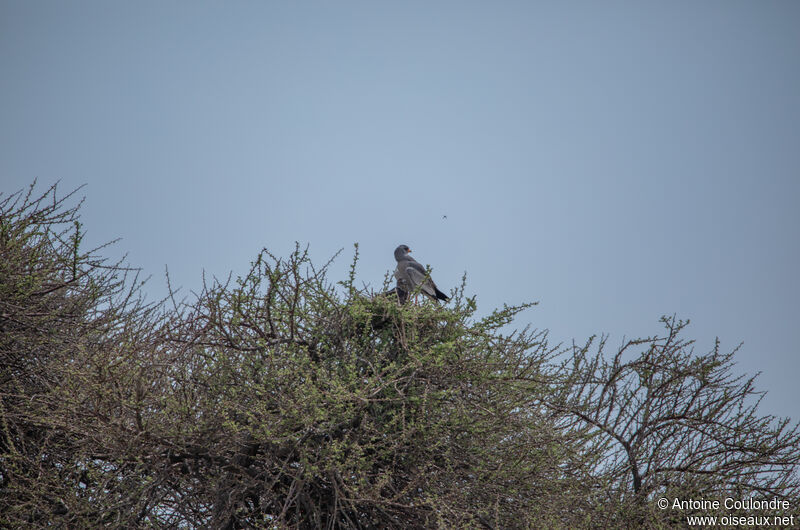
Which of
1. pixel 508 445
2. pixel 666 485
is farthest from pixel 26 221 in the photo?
pixel 666 485

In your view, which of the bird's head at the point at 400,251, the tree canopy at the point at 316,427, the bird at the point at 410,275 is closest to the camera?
the tree canopy at the point at 316,427

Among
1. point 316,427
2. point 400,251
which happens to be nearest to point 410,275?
point 400,251

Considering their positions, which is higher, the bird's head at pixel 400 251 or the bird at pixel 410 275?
the bird's head at pixel 400 251

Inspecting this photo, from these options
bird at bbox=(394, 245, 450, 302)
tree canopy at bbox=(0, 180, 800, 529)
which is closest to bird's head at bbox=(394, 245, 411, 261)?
bird at bbox=(394, 245, 450, 302)

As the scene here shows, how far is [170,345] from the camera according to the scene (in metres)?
8.25

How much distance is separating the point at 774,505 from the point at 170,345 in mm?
7913

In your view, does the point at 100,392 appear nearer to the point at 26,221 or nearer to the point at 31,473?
the point at 31,473

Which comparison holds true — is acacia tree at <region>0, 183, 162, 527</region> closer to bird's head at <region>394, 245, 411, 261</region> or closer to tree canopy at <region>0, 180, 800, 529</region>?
tree canopy at <region>0, 180, 800, 529</region>

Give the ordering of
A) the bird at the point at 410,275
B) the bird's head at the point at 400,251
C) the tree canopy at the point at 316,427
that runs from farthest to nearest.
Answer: the bird's head at the point at 400,251 → the bird at the point at 410,275 → the tree canopy at the point at 316,427

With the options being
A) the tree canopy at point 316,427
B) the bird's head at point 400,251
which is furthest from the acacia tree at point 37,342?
the bird's head at point 400,251

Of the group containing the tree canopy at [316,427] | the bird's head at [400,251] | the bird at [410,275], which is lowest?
the tree canopy at [316,427]

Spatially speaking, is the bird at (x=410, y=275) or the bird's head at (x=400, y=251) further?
the bird's head at (x=400, y=251)

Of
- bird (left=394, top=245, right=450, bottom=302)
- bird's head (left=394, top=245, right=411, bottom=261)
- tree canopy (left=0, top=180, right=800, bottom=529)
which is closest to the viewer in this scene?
tree canopy (left=0, top=180, right=800, bottom=529)

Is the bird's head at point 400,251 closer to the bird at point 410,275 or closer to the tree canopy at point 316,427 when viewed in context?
the bird at point 410,275
